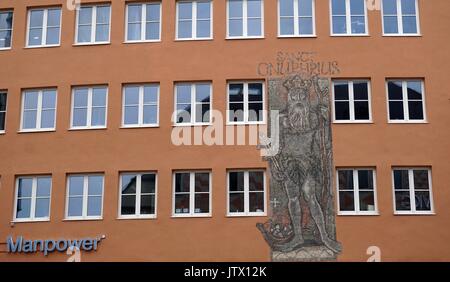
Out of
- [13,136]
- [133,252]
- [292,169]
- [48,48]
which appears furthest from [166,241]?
[48,48]

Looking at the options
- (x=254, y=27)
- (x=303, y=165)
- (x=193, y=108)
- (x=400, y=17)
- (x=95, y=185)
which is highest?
(x=400, y=17)

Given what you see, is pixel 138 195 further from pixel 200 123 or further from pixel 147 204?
pixel 200 123

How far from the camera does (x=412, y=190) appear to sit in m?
24.4

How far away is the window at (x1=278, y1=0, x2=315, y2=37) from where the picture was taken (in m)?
26.0

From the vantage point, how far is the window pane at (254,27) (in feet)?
85.6

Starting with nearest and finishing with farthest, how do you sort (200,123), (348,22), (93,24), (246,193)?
1. (246,193)
2. (200,123)
3. (348,22)
4. (93,24)

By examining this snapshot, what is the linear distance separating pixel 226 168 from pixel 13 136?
829cm

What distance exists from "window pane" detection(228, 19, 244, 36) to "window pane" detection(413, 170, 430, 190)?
27.4 ft

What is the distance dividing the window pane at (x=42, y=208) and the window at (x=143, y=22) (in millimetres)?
6893

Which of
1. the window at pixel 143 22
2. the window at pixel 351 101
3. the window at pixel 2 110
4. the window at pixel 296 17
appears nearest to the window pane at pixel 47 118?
the window at pixel 2 110

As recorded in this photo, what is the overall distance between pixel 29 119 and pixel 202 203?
7.61 metres

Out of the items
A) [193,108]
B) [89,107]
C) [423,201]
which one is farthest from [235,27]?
[423,201]

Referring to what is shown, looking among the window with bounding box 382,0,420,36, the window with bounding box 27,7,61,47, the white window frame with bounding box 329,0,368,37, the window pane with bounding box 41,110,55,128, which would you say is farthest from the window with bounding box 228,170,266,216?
the window with bounding box 27,7,61,47

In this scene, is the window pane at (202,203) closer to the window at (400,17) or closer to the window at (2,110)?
the window at (2,110)
